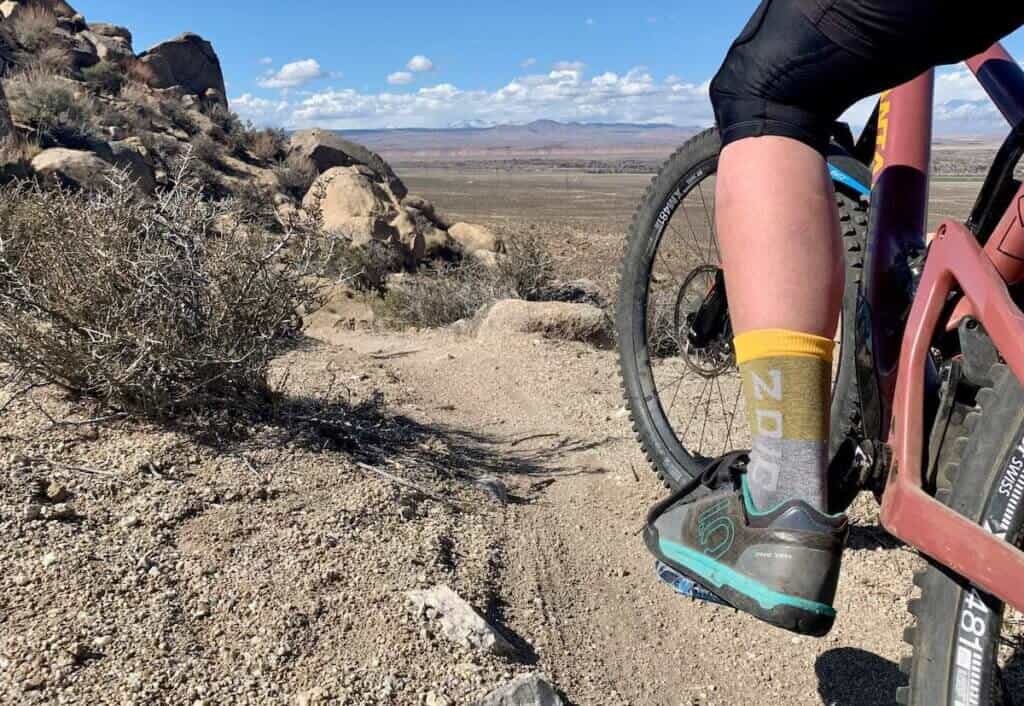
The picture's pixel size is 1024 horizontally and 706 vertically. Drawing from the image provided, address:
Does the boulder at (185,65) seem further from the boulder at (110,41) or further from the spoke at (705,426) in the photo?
the spoke at (705,426)

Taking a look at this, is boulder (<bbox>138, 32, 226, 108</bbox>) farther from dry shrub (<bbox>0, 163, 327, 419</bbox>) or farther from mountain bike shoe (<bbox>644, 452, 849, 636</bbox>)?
mountain bike shoe (<bbox>644, 452, 849, 636</bbox>)

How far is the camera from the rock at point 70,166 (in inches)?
392

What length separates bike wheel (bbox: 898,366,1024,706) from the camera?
1.19 metres

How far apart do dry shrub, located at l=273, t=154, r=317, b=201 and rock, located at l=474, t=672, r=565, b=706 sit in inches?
611

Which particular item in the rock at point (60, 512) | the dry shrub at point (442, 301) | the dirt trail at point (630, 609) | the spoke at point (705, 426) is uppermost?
the rock at point (60, 512)

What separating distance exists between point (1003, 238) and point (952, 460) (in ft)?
1.57

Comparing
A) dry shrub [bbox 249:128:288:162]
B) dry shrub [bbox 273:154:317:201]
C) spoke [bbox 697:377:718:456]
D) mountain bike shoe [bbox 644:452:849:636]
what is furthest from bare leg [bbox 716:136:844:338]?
dry shrub [bbox 249:128:288:162]

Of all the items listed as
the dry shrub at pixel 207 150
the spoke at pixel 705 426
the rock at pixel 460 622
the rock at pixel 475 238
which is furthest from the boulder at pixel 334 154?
the rock at pixel 460 622

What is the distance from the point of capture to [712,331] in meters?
2.60

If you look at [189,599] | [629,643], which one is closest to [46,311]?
[189,599]

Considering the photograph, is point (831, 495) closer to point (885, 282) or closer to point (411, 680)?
point (885, 282)

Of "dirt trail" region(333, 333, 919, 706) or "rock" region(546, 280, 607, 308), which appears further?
"rock" region(546, 280, 607, 308)

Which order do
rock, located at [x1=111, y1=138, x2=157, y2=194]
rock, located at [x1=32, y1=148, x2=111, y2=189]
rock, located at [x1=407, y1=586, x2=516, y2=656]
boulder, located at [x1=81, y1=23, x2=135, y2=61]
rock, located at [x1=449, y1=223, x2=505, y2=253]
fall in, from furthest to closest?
boulder, located at [x1=81, y1=23, x2=135, y2=61]
rock, located at [x1=449, y1=223, x2=505, y2=253]
rock, located at [x1=111, y1=138, x2=157, y2=194]
rock, located at [x1=32, y1=148, x2=111, y2=189]
rock, located at [x1=407, y1=586, x2=516, y2=656]

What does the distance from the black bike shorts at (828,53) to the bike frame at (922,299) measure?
30 centimetres
